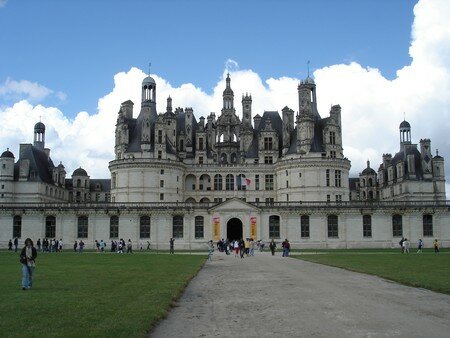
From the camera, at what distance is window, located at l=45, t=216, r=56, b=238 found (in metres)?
76.6

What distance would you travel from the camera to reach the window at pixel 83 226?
76812 millimetres

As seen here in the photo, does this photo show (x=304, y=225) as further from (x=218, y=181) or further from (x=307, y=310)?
(x=307, y=310)

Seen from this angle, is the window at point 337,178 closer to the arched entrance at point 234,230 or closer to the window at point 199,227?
the arched entrance at point 234,230

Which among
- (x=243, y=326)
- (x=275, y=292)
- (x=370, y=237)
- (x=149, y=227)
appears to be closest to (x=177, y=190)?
(x=149, y=227)

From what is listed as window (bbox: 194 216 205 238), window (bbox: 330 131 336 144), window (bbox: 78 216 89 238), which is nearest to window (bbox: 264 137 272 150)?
window (bbox: 330 131 336 144)

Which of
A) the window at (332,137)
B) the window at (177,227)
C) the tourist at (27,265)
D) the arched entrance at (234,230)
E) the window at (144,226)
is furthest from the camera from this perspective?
the window at (332,137)

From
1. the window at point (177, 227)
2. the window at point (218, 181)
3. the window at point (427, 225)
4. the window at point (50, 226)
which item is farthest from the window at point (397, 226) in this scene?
the window at point (50, 226)

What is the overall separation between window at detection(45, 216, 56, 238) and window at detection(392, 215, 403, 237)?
47.7 metres

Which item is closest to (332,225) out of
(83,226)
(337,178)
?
(337,178)

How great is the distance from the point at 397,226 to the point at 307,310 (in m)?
64.6

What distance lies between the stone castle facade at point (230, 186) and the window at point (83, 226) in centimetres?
18

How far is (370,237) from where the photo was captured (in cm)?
7694

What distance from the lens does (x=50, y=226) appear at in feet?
252

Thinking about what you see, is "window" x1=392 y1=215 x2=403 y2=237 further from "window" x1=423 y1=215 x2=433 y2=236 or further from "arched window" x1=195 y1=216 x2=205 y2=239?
"arched window" x1=195 y1=216 x2=205 y2=239
